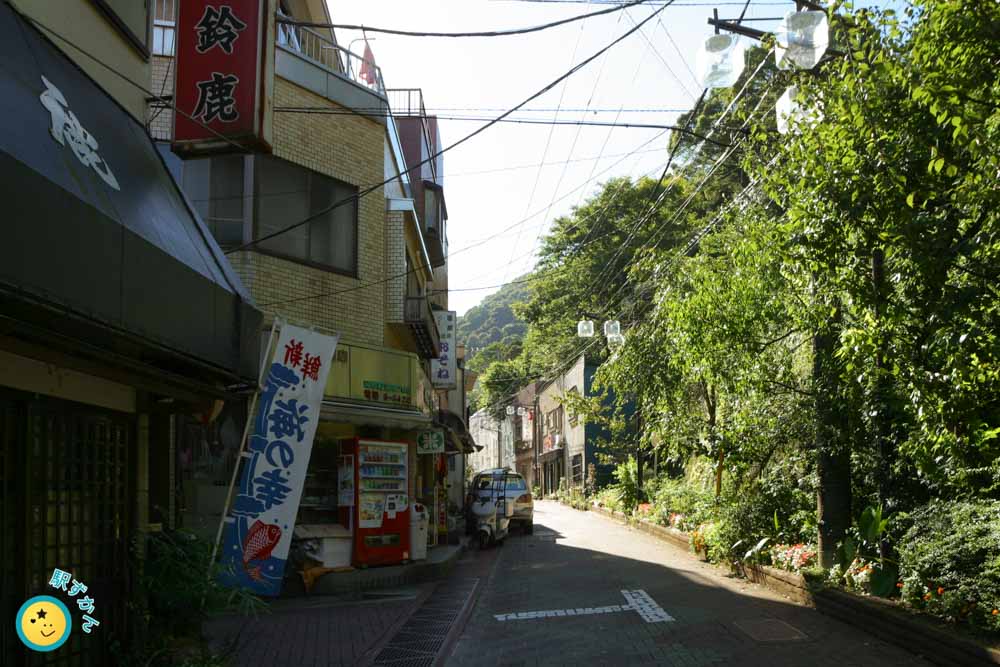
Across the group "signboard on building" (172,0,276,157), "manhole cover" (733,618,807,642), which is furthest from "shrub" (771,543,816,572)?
"signboard on building" (172,0,276,157)

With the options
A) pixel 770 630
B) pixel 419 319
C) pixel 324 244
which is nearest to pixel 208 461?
pixel 324 244

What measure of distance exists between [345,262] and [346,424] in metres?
3.12

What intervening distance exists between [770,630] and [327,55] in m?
14.8

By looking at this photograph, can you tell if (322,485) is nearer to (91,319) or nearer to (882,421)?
(882,421)

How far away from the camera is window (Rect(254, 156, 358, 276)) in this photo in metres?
15.2

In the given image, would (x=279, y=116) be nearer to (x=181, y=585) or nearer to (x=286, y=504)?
(x=286, y=504)

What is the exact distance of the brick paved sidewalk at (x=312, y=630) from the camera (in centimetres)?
916

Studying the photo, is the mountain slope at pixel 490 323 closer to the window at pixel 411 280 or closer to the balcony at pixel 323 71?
the window at pixel 411 280

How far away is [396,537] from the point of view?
16.0 meters

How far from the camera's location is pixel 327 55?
1870 cm

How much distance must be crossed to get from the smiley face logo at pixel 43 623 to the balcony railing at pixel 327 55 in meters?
12.1

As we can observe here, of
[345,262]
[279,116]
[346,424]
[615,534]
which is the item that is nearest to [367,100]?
[279,116]

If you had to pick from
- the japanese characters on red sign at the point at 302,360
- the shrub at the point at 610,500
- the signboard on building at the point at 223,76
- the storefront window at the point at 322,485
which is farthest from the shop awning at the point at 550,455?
the japanese characters on red sign at the point at 302,360

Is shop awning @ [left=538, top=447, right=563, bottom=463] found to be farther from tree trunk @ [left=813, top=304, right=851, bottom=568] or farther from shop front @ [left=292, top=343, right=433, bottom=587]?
tree trunk @ [left=813, top=304, right=851, bottom=568]
